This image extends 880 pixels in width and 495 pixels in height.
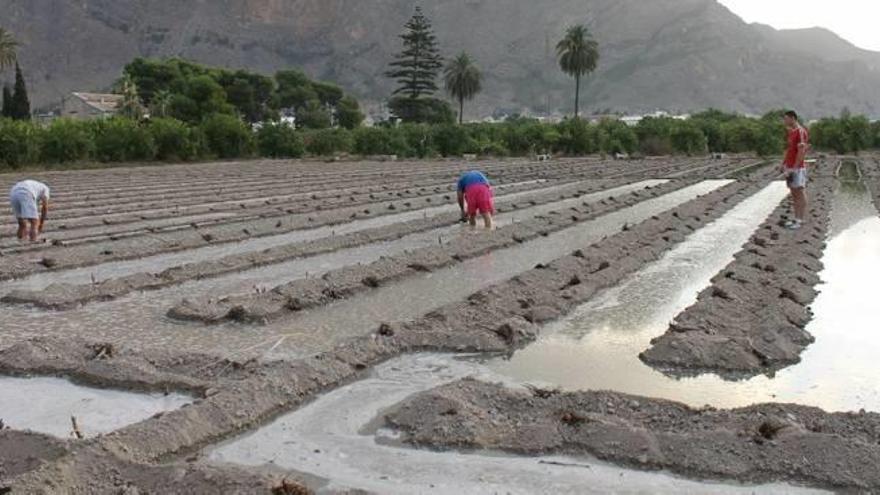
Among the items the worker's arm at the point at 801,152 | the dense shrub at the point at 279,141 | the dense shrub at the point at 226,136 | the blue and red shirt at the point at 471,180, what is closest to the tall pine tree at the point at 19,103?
the dense shrub at the point at 226,136

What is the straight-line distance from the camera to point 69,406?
5.34 m

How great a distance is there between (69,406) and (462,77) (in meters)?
70.9

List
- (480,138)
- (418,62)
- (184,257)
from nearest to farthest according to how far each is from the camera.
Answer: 1. (184,257)
2. (480,138)
3. (418,62)

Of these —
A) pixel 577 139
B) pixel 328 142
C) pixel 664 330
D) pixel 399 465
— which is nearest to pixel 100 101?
pixel 328 142

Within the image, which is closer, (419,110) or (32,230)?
(32,230)

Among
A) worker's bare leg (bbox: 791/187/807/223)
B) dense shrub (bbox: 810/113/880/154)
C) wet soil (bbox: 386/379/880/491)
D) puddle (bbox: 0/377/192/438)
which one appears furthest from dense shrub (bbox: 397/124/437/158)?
wet soil (bbox: 386/379/880/491)

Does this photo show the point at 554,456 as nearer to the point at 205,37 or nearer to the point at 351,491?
the point at 351,491

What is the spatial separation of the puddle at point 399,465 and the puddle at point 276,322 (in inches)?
59.9

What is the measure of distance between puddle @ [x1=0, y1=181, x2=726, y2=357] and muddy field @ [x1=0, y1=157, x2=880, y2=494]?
37mm

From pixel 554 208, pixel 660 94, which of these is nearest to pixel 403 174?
pixel 554 208

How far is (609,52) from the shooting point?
149 m

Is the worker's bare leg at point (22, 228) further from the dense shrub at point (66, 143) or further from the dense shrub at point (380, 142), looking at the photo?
the dense shrub at point (380, 142)

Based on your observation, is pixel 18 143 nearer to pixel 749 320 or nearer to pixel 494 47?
pixel 749 320

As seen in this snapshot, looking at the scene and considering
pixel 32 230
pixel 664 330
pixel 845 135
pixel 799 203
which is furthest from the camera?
pixel 845 135
